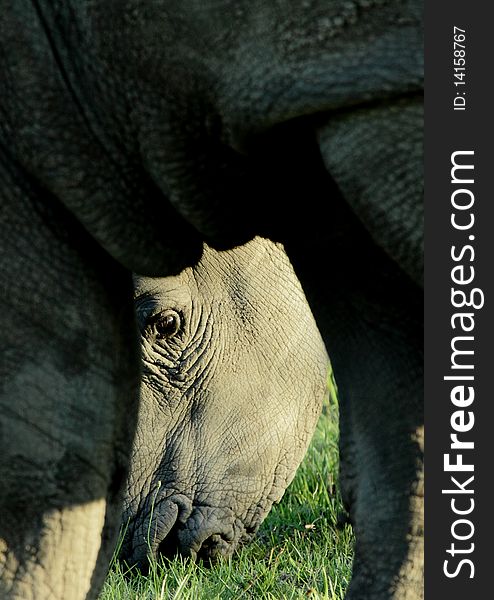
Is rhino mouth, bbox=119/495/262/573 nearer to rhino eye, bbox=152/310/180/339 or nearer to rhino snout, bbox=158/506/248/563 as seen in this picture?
rhino snout, bbox=158/506/248/563

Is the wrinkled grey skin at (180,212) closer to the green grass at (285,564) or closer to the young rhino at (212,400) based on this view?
the green grass at (285,564)

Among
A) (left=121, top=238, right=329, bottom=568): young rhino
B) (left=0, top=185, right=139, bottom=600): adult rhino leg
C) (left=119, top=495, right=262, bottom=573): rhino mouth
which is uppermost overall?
(left=121, top=238, right=329, bottom=568): young rhino

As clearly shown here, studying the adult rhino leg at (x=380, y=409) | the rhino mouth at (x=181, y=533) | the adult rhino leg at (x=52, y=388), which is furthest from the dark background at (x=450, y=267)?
the rhino mouth at (x=181, y=533)

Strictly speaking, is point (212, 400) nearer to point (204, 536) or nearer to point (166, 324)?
point (166, 324)

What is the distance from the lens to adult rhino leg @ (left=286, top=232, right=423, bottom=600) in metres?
2.60

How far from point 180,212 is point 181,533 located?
1920mm

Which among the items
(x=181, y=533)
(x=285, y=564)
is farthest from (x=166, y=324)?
(x=285, y=564)

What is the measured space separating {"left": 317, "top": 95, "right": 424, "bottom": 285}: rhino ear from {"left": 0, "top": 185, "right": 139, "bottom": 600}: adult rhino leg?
52 centimetres

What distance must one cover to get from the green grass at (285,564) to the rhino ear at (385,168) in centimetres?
139

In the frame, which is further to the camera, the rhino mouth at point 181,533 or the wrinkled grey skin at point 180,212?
the rhino mouth at point 181,533

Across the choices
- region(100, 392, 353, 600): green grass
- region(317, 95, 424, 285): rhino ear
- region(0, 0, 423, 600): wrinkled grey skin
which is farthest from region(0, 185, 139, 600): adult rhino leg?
region(100, 392, 353, 600): green grass

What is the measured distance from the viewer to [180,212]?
2434mm

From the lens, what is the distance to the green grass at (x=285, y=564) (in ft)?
11.9

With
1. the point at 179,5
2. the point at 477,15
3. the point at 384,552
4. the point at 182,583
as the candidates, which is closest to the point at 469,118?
the point at 477,15
